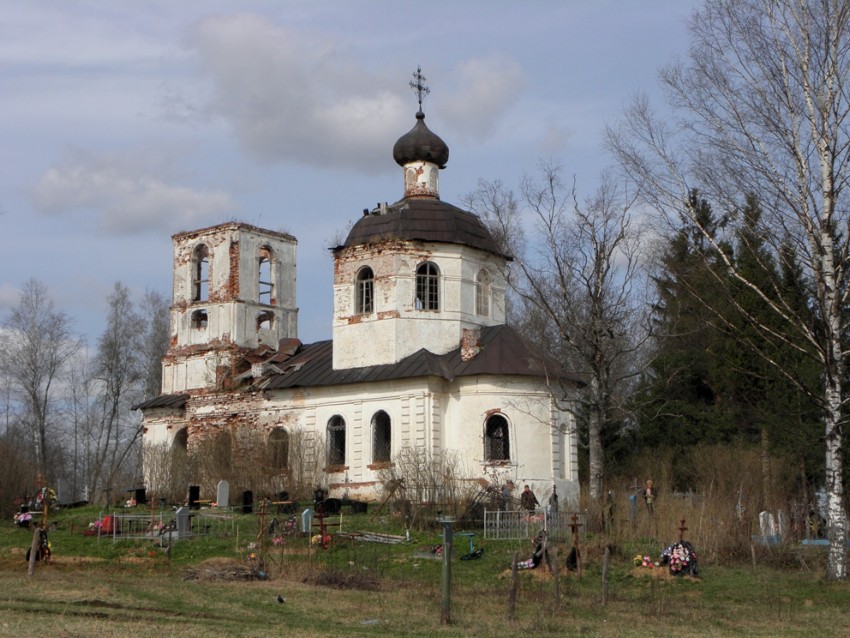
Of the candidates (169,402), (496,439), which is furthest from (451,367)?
(169,402)

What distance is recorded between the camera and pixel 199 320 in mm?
37344

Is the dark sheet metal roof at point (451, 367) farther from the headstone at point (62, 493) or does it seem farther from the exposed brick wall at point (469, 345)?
the headstone at point (62, 493)

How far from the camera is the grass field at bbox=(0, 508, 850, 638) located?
13.7m

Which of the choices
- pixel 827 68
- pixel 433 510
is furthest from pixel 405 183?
pixel 827 68

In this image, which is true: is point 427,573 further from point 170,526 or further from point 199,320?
point 199,320

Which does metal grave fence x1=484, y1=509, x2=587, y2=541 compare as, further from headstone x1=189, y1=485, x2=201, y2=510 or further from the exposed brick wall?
headstone x1=189, y1=485, x2=201, y2=510

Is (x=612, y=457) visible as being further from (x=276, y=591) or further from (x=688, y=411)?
(x=276, y=591)

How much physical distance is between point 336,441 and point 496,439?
4.88m

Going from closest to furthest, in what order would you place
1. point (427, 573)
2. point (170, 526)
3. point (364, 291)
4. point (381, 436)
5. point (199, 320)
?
point (427, 573) → point (170, 526) → point (381, 436) → point (364, 291) → point (199, 320)

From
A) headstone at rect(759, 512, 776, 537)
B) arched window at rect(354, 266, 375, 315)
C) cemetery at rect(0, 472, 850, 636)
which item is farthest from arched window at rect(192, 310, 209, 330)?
headstone at rect(759, 512, 776, 537)

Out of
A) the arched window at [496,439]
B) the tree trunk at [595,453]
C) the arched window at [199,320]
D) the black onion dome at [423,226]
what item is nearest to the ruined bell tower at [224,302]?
the arched window at [199,320]

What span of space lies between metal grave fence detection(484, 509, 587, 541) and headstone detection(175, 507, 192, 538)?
19.6ft

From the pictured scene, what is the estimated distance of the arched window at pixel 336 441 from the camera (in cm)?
3284

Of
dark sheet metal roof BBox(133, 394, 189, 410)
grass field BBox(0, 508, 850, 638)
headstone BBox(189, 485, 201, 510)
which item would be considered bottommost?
grass field BBox(0, 508, 850, 638)
